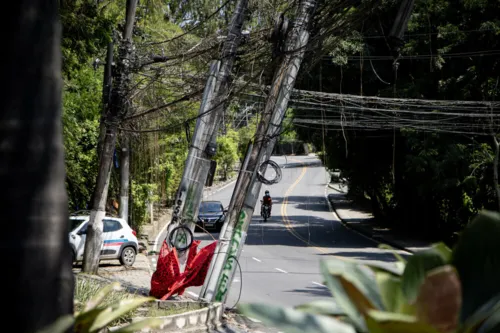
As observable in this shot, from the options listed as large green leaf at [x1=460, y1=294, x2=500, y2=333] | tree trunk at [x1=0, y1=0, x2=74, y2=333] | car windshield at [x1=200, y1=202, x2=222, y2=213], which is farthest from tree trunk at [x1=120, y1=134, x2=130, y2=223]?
large green leaf at [x1=460, y1=294, x2=500, y2=333]

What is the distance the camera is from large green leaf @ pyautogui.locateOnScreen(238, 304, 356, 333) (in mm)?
1621

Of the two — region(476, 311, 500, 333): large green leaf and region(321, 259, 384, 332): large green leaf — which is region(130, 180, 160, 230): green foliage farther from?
region(476, 311, 500, 333): large green leaf

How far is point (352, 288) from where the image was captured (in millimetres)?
1716

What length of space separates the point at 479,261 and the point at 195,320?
364 inches

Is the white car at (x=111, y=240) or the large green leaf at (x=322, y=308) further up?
the large green leaf at (x=322, y=308)

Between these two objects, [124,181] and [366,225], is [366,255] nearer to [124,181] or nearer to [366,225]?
[124,181]

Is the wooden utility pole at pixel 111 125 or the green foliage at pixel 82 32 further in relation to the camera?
the wooden utility pole at pixel 111 125

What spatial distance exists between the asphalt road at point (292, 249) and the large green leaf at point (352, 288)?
9871mm

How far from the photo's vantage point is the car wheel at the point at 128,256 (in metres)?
19.9

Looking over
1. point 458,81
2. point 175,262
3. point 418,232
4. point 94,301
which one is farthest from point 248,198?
point 418,232

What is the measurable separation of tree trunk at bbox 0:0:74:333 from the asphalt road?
9728 millimetres

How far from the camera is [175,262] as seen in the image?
12.3 meters

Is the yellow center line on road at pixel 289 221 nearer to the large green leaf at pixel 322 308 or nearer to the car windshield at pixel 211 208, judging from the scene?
the car windshield at pixel 211 208

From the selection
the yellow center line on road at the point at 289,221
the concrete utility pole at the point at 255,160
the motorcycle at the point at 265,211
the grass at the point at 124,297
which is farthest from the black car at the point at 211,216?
the grass at the point at 124,297
